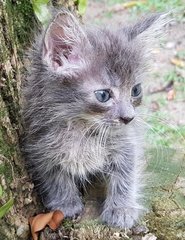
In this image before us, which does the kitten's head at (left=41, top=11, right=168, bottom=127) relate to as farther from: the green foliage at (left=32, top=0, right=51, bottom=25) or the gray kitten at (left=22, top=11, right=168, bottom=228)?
the green foliage at (left=32, top=0, right=51, bottom=25)

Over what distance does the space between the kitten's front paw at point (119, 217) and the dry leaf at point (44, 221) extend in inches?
10.3

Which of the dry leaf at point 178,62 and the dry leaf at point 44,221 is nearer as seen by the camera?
the dry leaf at point 44,221

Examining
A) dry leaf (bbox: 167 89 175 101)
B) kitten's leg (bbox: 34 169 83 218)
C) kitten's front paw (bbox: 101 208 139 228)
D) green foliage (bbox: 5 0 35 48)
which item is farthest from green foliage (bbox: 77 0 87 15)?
dry leaf (bbox: 167 89 175 101)

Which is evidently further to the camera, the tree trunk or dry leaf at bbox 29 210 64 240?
dry leaf at bbox 29 210 64 240

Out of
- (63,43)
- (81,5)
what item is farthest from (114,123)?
(81,5)

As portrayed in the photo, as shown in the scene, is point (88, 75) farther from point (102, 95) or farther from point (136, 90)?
point (136, 90)

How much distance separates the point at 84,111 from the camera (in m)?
3.16

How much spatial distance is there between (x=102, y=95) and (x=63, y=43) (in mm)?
362

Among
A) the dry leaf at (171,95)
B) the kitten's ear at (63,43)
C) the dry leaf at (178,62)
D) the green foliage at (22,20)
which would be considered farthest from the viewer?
the dry leaf at (178,62)

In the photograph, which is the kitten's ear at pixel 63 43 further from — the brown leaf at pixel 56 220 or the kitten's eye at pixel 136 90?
the brown leaf at pixel 56 220

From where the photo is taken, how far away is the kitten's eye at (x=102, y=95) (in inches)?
123

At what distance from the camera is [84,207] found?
341cm

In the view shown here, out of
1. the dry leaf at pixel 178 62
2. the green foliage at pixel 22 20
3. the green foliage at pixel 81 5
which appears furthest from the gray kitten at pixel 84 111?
the dry leaf at pixel 178 62

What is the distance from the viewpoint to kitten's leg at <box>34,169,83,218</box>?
3359 mm
